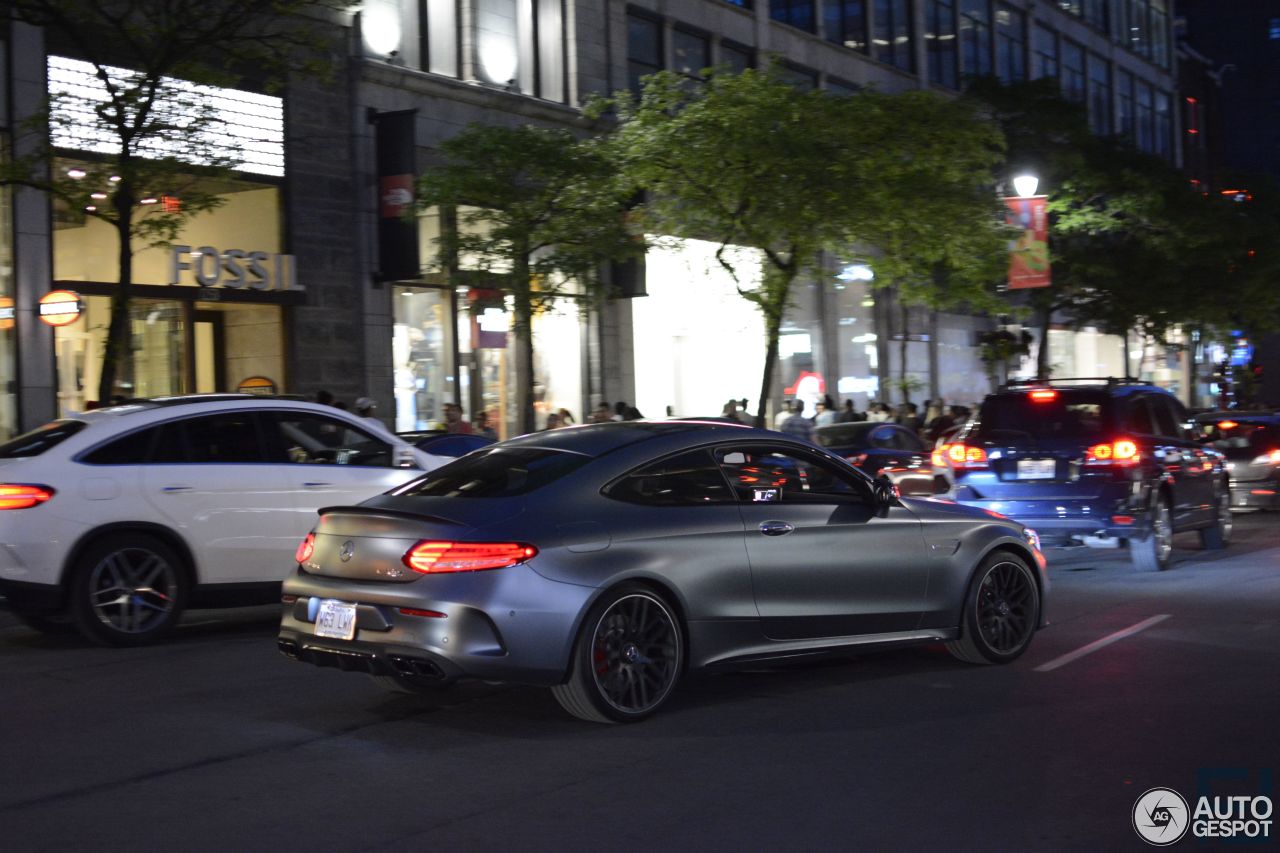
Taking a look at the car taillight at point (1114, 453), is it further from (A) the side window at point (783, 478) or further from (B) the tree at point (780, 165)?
(B) the tree at point (780, 165)

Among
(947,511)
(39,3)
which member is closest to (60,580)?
(947,511)

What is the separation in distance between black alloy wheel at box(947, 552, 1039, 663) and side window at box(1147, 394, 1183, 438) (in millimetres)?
6157

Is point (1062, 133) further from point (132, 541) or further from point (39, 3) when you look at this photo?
point (132, 541)

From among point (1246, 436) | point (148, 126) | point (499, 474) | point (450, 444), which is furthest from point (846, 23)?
point (499, 474)

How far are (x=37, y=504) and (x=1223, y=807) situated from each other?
765 cm

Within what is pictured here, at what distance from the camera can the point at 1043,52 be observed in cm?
5472

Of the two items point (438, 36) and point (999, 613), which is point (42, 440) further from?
point (438, 36)

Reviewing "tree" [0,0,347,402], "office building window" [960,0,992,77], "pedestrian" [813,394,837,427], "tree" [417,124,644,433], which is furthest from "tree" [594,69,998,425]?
"office building window" [960,0,992,77]

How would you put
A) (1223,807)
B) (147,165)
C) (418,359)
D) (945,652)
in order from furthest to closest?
(418,359) → (147,165) → (945,652) → (1223,807)

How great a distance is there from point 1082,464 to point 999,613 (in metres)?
5.51

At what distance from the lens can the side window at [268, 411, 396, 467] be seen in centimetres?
1143

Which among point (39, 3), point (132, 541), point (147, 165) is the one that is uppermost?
point (39, 3)

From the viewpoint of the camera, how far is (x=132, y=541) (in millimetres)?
10633

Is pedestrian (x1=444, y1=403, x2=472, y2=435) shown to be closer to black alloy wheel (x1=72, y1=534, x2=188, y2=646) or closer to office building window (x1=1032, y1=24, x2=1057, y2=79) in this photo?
black alloy wheel (x1=72, y1=534, x2=188, y2=646)
